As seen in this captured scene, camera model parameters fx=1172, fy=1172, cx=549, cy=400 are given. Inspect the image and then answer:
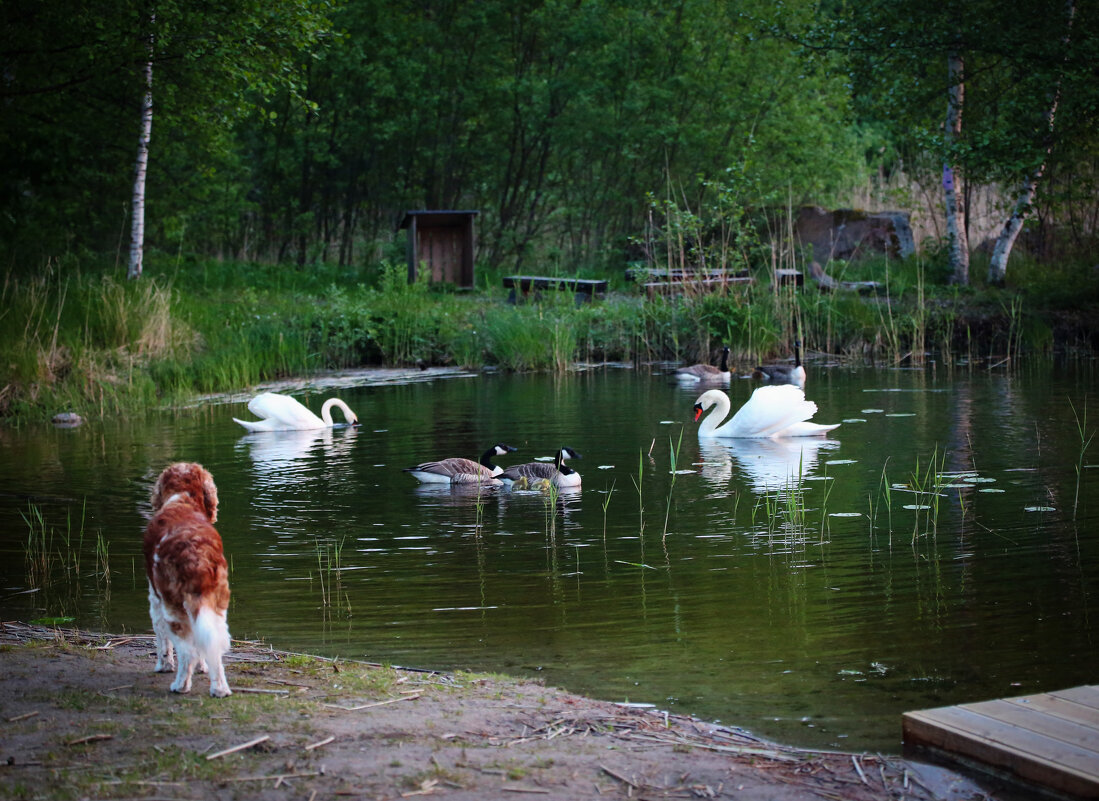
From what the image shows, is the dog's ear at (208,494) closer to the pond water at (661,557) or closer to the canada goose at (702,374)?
the pond water at (661,557)

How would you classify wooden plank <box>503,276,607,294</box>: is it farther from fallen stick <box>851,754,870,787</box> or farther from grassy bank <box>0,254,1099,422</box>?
fallen stick <box>851,754,870,787</box>

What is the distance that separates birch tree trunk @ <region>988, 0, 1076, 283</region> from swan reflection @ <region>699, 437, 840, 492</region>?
11197 millimetres

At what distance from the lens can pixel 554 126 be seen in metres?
35.8

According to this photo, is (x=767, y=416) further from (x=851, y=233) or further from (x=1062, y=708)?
(x=851, y=233)

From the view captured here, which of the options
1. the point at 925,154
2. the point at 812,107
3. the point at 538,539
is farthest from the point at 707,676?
the point at 812,107

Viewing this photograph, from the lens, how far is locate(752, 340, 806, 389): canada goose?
2023 cm

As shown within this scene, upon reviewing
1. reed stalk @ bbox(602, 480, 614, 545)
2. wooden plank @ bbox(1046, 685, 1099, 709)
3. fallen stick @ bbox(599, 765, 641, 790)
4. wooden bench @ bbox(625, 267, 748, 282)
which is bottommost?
fallen stick @ bbox(599, 765, 641, 790)

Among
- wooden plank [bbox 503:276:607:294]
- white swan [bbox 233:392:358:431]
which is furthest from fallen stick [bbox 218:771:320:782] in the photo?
wooden plank [bbox 503:276:607:294]

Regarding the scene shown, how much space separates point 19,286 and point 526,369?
946 cm

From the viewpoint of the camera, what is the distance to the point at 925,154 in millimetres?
31109

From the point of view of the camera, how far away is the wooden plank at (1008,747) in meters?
4.19

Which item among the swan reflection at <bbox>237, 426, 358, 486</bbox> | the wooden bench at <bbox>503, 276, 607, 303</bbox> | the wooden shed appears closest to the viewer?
the swan reflection at <bbox>237, 426, 358, 486</bbox>

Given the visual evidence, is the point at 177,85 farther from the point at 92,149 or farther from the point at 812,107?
the point at 812,107

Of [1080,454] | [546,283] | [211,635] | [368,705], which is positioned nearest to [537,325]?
[546,283]
